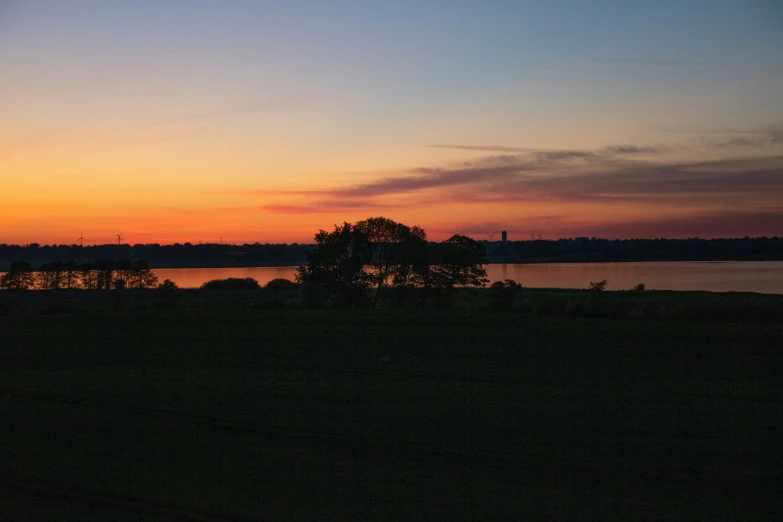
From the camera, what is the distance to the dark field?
6.82m

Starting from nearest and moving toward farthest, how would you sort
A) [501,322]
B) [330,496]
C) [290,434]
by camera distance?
[330,496] → [290,434] → [501,322]

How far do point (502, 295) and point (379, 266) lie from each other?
7.25 meters

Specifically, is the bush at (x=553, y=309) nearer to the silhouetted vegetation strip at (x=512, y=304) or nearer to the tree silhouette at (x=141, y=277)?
the silhouetted vegetation strip at (x=512, y=304)

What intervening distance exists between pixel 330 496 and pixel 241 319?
64.4 ft

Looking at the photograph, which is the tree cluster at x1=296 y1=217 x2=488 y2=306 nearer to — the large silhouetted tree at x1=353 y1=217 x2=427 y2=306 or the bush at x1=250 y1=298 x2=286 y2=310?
the large silhouetted tree at x1=353 y1=217 x2=427 y2=306

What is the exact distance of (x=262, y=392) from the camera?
12.7 meters

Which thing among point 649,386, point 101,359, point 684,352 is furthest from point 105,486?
point 684,352

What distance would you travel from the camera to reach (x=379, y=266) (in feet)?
135

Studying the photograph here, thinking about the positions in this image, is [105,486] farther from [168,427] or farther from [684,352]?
[684,352]

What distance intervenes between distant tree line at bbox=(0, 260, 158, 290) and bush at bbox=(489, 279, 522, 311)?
127 ft

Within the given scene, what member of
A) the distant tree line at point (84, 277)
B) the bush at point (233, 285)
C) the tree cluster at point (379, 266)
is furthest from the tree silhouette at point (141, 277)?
the tree cluster at point (379, 266)

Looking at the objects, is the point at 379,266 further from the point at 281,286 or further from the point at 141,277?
the point at 141,277

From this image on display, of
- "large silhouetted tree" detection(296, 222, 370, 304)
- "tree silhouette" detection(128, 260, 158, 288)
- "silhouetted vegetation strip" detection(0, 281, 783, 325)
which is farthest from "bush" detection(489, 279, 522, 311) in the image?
"tree silhouette" detection(128, 260, 158, 288)

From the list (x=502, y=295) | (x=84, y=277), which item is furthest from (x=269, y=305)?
(x=84, y=277)
